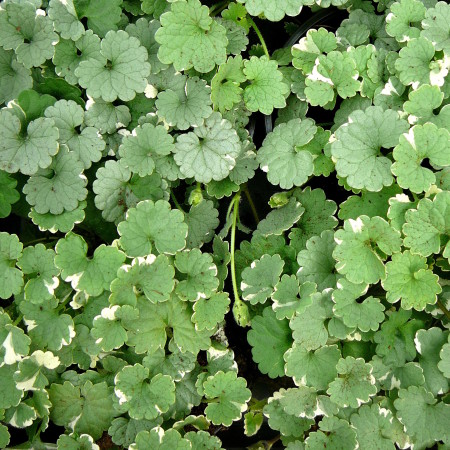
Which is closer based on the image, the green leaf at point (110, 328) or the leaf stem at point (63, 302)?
the green leaf at point (110, 328)

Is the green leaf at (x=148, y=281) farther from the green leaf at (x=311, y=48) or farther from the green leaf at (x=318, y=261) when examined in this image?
the green leaf at (x=311, y=48)

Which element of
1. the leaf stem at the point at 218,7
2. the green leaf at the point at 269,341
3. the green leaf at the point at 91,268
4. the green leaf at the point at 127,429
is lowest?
the green leaf at the point at 127,429

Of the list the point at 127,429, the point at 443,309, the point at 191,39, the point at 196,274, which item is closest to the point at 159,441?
the point at 127,429

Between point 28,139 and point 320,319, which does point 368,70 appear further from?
point 28,139

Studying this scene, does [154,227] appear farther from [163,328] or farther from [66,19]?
[66,19]

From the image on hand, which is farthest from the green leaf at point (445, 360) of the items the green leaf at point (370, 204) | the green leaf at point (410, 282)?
the green leaf at point (370, 204)

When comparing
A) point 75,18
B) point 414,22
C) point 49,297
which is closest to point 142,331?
point 49,297

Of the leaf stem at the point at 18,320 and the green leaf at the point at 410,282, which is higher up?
the green leaf at the point at 410,282
